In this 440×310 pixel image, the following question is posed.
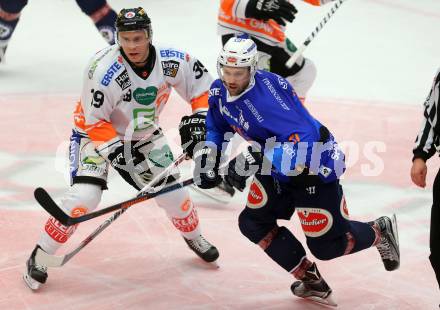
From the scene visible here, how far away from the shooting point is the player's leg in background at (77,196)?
12.3 ft

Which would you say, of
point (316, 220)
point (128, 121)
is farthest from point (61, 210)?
point (316, 220)

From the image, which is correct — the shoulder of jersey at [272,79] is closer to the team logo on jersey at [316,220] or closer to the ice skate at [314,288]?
the team logo on jersey at [316,220]

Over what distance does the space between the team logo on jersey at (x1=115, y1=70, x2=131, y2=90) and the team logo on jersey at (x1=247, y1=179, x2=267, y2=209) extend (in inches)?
26.5

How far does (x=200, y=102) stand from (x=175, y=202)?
45cm

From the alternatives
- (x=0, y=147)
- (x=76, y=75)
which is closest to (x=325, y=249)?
(x=0, y=147)

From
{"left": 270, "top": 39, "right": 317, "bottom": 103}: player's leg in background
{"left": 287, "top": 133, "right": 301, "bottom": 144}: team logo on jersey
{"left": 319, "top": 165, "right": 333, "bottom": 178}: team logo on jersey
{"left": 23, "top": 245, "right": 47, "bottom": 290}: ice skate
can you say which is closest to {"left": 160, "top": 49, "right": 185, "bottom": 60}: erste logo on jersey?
{"left": 287, "top": 133, "right": 301, "bottom": 144}: team logo on jersey

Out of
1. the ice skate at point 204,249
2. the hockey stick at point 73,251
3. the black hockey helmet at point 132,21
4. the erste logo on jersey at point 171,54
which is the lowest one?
the ice skate at point 204,249

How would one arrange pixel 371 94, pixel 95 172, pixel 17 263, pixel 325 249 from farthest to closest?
pixel 371 94 → pixel 17 263 → pixel 95 172 → pixel 325 249

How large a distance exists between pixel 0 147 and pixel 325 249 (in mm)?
2604

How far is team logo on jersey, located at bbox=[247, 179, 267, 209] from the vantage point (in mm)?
3604

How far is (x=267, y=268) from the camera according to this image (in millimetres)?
4141

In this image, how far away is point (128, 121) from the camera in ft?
12.8

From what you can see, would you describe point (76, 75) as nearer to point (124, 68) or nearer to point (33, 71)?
point (33, 71)

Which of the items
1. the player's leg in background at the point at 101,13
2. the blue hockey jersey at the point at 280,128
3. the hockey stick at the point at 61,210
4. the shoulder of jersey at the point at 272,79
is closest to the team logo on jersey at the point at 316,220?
the blue hockey jersey at the point at 280,128
